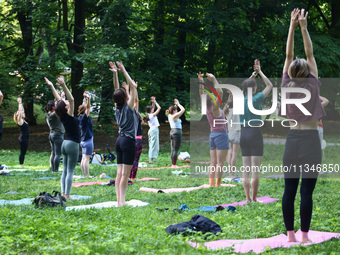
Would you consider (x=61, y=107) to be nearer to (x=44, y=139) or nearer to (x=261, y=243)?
(x=261, y=243)

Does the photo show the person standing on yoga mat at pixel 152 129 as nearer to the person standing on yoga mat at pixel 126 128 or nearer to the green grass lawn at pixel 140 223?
the green grass lawn at pixel 140 223

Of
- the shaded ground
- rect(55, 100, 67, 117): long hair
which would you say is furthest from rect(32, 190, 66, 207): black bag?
the shaded ground

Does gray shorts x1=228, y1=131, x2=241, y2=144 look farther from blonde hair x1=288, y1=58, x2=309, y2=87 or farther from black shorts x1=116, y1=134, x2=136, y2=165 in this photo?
blonde hair x1=288, y1=58, x2=309, y2=87

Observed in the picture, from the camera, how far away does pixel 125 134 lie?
793 centimetres

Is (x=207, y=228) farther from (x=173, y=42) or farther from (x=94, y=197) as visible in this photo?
(x=173, y=42)

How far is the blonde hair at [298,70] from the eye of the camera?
17.2 ft

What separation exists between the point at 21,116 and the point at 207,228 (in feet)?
35.5

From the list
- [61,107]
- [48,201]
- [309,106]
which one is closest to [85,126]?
[61,107]

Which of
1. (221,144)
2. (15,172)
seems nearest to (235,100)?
(221,144)

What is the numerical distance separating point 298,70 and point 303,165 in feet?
3.54

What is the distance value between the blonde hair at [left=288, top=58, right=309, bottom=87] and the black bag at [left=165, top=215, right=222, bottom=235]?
203 cm

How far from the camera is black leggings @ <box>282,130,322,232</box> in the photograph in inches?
203

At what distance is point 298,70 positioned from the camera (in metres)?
5.27

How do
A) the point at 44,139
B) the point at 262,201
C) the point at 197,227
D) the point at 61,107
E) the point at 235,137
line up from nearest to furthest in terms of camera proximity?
the point at 197,227 < the point at 262,201 < the point at 61,107 < the point at 235,137 < the point at 44,139
